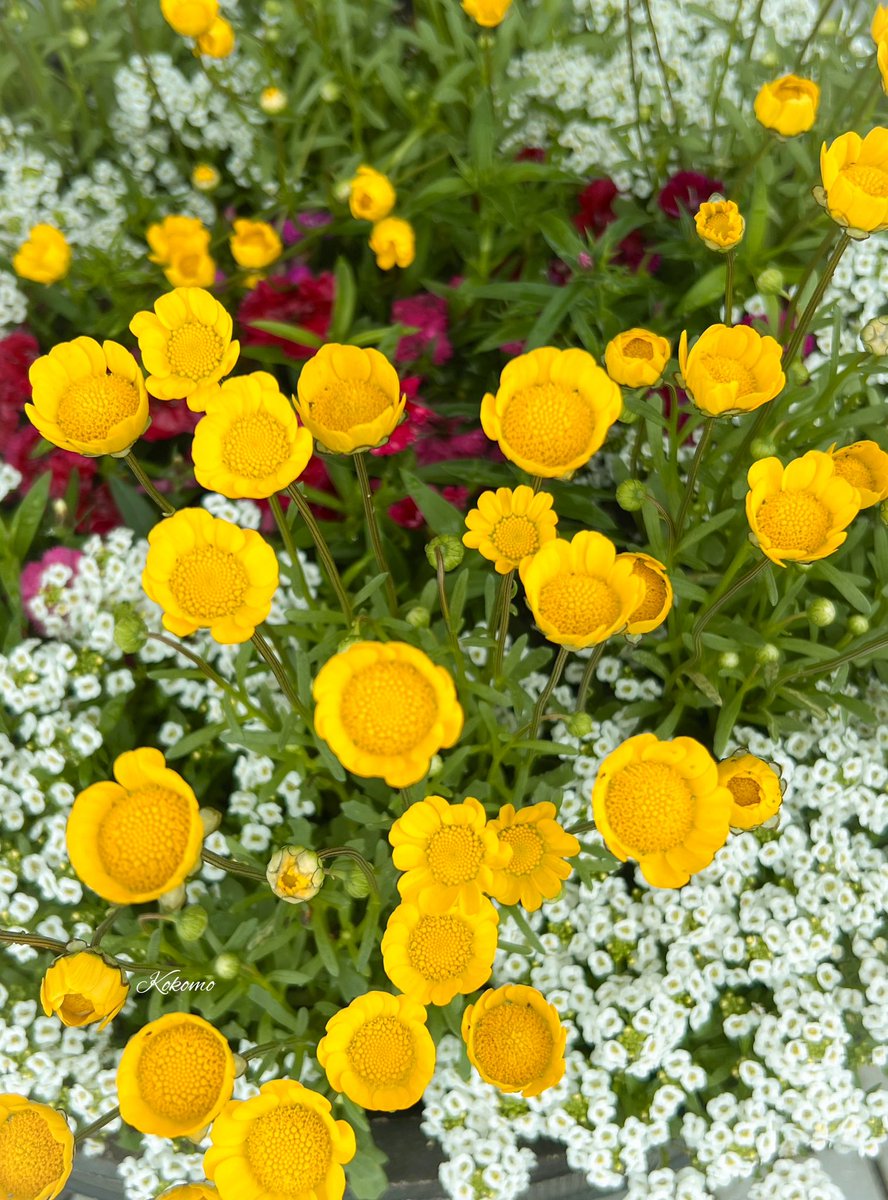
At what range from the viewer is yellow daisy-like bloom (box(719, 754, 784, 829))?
99 centimetres

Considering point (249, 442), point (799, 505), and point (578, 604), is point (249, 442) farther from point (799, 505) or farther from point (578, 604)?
point (799, 505)

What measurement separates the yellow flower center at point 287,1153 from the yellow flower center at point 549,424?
2.26ft

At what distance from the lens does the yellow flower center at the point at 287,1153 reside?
913 mm

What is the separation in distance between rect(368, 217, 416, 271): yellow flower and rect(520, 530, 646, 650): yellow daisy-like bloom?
773mm

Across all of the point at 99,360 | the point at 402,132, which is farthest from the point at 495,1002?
the point at 402,132

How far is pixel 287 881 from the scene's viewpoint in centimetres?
94

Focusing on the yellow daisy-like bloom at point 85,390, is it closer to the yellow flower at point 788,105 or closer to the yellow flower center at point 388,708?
the yellow flower center at point 388,708

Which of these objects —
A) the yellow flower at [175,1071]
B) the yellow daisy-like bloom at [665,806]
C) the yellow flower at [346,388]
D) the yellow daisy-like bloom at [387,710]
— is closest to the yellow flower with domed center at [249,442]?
the yellow flower at [346,388]

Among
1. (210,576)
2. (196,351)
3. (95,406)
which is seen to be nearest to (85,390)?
(95,406)

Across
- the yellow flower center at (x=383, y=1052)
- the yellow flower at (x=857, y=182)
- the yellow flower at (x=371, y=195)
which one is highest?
the yellow flower at (x=857, y=182)

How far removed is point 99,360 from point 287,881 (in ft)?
1.95

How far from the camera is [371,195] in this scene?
58.2 inches

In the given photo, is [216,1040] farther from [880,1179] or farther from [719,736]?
[880,1179]

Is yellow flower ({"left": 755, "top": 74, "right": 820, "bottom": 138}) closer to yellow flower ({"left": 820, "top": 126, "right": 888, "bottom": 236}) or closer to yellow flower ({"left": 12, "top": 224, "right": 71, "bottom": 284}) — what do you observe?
yellow flower ({"left": 820, "top": 126, "right": 888, "bottom": 236})
